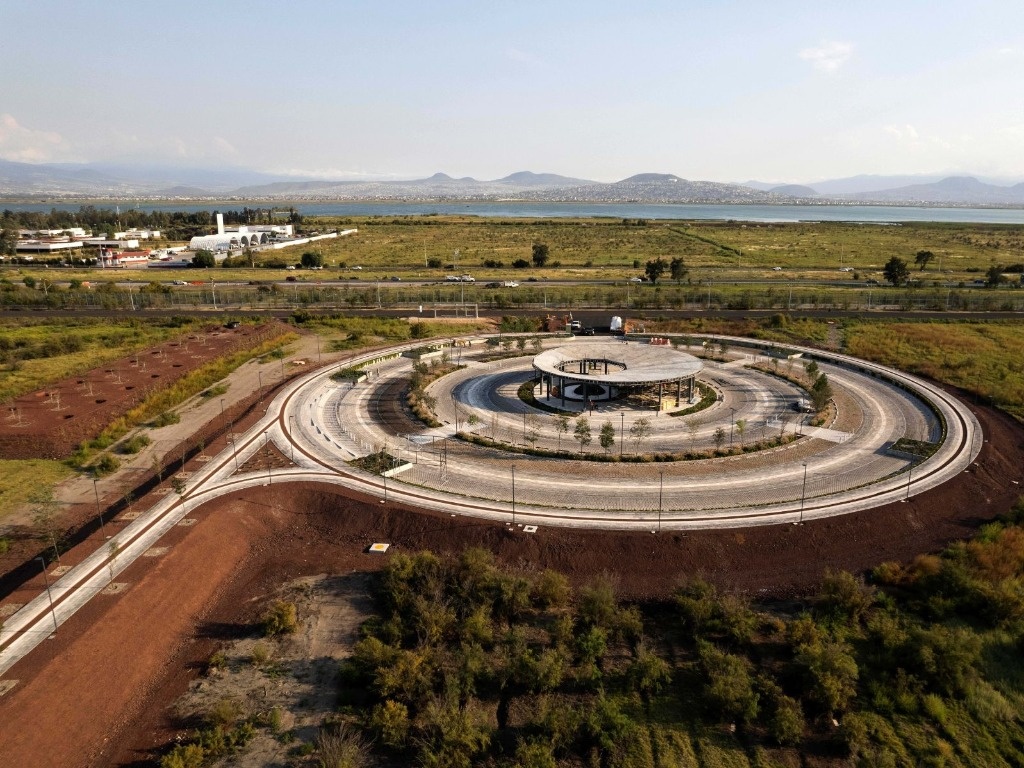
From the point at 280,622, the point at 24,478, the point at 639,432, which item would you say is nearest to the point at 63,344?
the point at 24,478

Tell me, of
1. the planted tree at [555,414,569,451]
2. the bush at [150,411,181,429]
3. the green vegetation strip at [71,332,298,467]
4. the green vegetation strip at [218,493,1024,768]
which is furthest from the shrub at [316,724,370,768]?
the bush at [150,411,181,429]

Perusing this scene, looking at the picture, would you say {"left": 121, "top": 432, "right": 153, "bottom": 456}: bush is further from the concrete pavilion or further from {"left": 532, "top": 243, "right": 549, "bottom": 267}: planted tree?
{"left": 532, "top": 243, "right": 549, "bottom": 267}: planted tree

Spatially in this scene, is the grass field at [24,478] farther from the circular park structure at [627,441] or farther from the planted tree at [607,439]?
the planted tree at [607,439]

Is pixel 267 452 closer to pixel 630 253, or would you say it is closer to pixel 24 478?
pixel 24 478

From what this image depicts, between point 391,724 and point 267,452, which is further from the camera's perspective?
point 267,452

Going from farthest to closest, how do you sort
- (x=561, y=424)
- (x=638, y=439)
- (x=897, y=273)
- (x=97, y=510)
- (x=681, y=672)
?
(x=897, y=273) < (x=561, y=424) < (x=638, y=439) < (x=97, y=510) < (x=681, y=672)

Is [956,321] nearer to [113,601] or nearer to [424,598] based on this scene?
[424,598]
